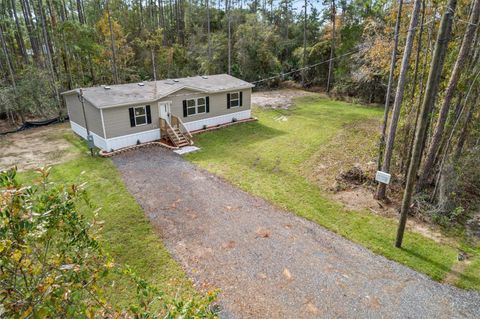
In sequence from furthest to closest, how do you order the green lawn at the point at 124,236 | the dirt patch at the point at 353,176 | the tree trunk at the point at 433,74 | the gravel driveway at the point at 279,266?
the dirt patch at the point at 353,176
the green lawn at the point at 124,236
the tree trunk at the point at 433,74
the gravel driveway at the point at 279,266

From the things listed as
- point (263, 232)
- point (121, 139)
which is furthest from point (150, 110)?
point (263, 232)

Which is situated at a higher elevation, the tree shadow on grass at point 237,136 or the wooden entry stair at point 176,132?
the wooden entry stair at point 176,132

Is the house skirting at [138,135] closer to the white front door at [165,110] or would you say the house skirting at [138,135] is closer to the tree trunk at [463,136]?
the white front door at [165,110]

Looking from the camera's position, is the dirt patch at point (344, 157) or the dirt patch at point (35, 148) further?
the dirt patch at point (35, 148)

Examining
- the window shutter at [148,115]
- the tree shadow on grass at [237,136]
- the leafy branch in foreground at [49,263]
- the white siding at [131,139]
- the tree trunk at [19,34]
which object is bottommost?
the tree shadow on grass at [237,136]

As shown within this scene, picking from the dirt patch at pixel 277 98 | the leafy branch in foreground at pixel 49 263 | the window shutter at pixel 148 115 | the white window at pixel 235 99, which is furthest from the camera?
the dirt patch at pixel 277 98

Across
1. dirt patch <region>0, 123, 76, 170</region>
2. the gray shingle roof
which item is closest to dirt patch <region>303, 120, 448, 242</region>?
the gray shingle roof

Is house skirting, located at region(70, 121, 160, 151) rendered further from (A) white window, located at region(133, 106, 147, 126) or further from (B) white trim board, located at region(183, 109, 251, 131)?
(B) white trim board, located at region(183, 109, 251, 131)

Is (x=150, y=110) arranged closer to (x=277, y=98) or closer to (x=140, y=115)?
(x=140, y=115)

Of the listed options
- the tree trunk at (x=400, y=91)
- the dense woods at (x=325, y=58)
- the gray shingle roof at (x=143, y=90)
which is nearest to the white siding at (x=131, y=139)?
the gray shingle roof at (x=143, y=90)
